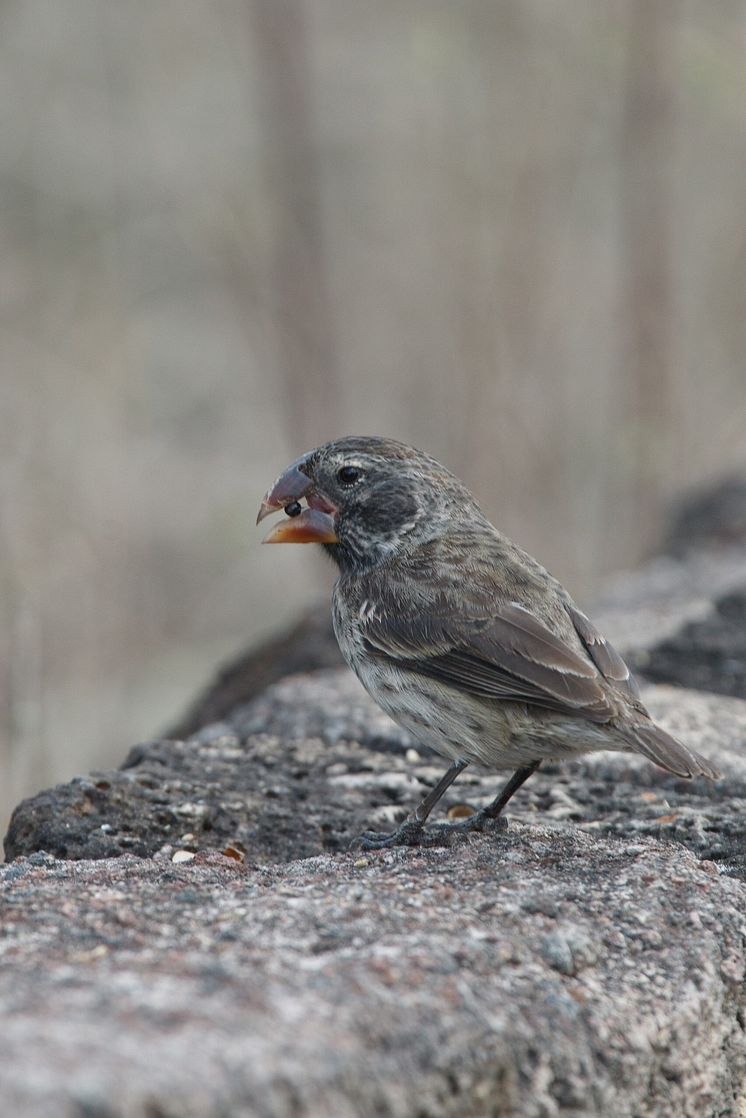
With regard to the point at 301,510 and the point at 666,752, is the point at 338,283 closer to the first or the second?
the point at 301,510

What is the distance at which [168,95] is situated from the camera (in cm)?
1074

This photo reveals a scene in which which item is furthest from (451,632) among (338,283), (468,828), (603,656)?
(338,283)

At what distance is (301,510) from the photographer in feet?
12.8

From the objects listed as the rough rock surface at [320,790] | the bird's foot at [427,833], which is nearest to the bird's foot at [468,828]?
Result: the bird's foot at [427,833]

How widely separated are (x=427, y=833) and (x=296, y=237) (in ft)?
19.0

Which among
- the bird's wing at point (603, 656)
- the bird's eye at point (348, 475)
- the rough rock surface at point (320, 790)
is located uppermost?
the bird's eye at point (348, 475)

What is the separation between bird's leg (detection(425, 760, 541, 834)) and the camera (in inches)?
126

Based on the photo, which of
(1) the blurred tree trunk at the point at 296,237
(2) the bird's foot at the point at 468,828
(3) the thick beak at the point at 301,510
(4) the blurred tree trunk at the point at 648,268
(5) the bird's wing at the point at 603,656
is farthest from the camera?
(1) the blurred tree trunk at the point at 296,237

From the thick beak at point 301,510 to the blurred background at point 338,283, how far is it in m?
2.77

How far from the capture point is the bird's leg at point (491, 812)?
10.5 feet

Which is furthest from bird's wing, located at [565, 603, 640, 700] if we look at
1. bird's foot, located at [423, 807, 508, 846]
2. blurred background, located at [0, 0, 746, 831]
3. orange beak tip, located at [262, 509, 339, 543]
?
blurred background, located at [0, 0, 746, 831]

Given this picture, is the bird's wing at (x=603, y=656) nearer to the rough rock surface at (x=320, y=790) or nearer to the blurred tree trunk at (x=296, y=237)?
the rough rock surface at (x=320, y=790)

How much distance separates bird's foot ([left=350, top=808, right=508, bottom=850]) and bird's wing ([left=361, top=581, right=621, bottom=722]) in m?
0.27

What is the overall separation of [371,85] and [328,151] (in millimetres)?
571
